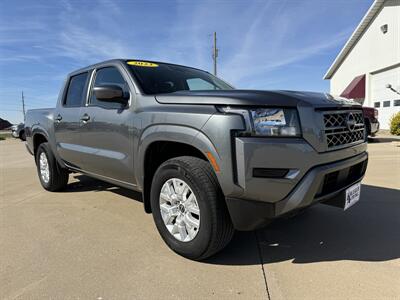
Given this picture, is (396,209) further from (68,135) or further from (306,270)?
(68,135)

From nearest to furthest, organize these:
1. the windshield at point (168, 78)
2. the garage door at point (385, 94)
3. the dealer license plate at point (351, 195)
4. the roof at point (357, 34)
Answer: the dealer license plate at point (351, 195) → the windshield at point (168, 78) → the garage door at point (385, 94) → the roof at point (357, 34)

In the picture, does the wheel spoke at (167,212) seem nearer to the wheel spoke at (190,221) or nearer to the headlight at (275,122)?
the wheel spoke at (190,221)

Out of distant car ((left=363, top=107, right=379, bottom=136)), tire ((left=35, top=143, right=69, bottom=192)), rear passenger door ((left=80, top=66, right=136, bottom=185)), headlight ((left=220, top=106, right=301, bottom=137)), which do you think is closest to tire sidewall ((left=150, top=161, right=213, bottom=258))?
rear passenger door ((left=80, top=66, right=136, bottom=185))

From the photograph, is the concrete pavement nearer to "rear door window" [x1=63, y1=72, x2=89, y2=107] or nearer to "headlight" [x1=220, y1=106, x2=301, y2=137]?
"headlight" [x1=220, y1=106, x2=301, y2=137]

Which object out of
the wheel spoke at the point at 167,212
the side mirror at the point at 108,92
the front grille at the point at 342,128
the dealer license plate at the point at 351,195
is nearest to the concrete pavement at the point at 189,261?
the wheel spoke at the point at 167,212

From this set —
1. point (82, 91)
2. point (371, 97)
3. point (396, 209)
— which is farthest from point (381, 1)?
point (82, 91)

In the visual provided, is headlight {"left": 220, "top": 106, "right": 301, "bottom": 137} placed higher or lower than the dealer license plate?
higher

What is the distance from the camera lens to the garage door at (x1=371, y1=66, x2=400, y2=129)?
16016 mm

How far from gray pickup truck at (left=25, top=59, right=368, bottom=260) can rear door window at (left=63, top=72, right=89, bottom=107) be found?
0.66m

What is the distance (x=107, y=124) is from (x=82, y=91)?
106cm

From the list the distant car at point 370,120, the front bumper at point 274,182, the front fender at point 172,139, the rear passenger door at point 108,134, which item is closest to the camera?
the front bumper at point 274,182

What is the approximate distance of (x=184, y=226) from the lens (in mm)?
2555

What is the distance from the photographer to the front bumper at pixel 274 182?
2049mm

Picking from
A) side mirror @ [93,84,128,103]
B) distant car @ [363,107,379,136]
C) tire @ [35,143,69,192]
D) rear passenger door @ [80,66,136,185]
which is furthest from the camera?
distant car @ [363,107,379,136]
